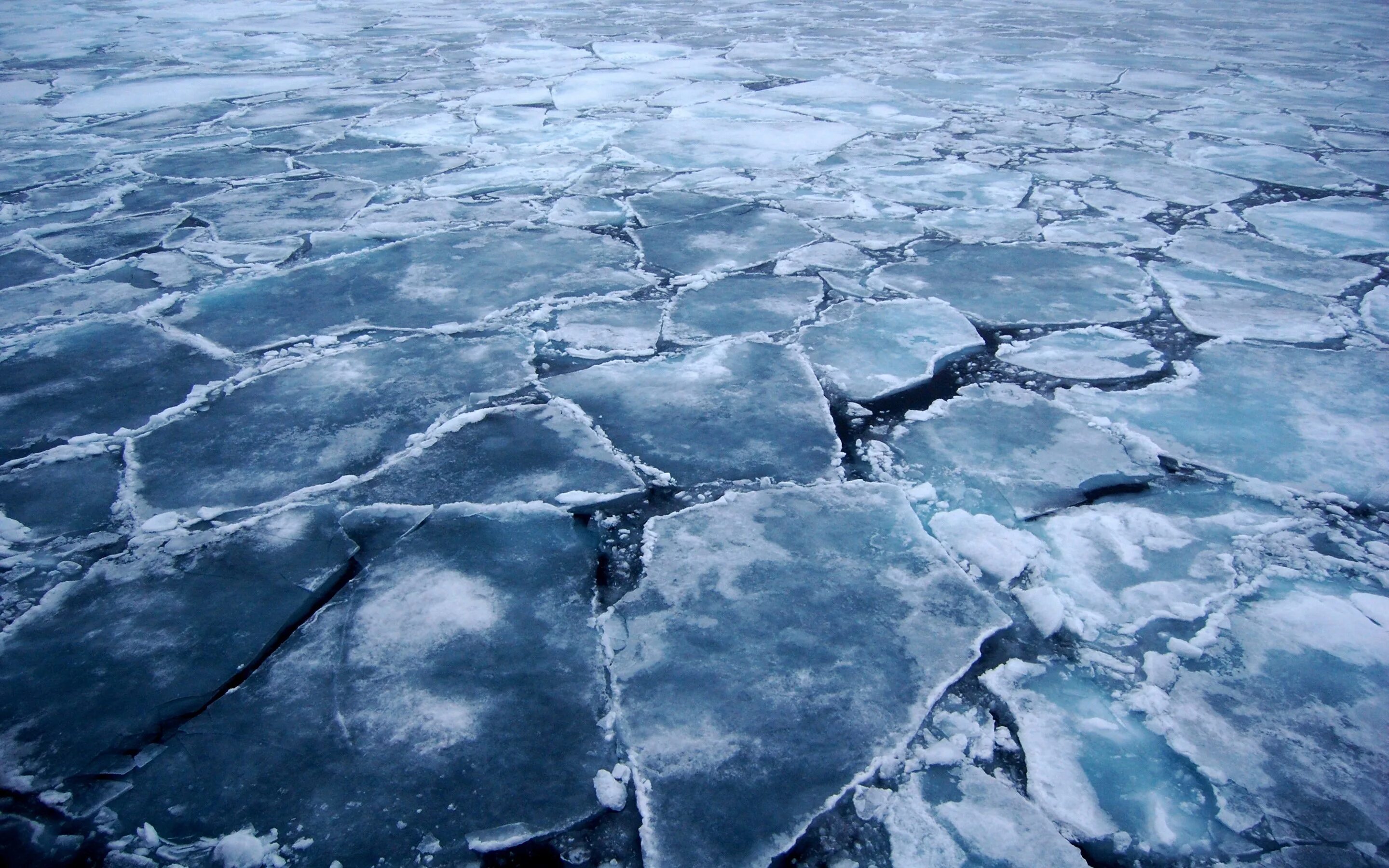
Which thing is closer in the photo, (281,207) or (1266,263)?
(1266,263)

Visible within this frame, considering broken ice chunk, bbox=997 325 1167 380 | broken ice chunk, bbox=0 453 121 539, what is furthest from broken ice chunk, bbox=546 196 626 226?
broken ice chunk, bbox=0 453 121 539

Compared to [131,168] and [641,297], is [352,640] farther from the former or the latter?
[131,168]

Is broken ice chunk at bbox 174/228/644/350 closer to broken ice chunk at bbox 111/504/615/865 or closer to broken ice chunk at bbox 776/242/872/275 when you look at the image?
broken ice chunk at bbox 776/242/872/275

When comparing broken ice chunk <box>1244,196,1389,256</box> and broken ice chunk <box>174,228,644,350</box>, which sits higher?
broken ice chunk <box>174,228,644,350</box>

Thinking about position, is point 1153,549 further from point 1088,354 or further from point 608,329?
point 608,329

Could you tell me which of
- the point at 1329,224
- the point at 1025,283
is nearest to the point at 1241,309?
the point at 1025,283

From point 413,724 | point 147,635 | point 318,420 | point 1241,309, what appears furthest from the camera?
point 1241,309

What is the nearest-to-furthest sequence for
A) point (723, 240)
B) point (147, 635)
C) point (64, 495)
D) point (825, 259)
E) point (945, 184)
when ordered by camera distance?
point (147, 635) < point (64, 495) < point (825, 259) < point (723, 240) < point (945, 184)
